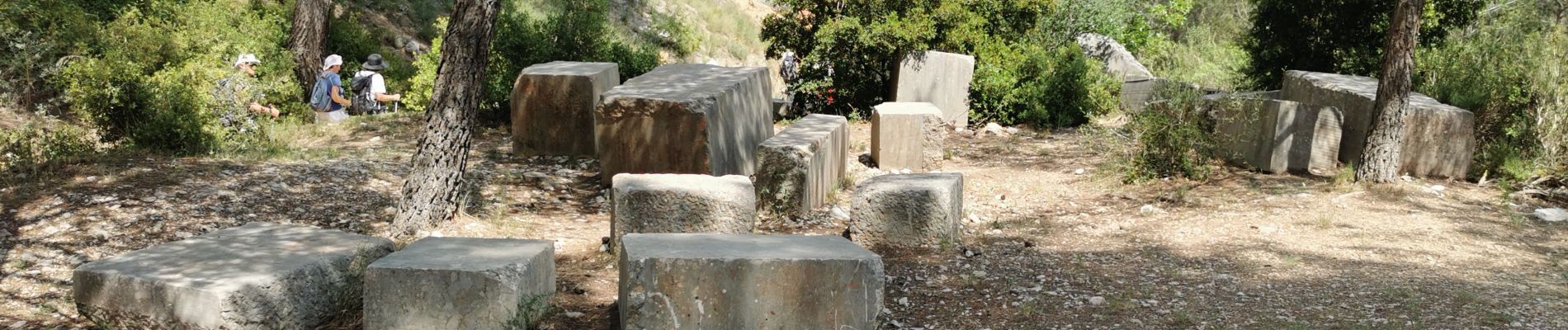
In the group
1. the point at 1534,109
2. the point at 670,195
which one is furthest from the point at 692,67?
the point at 1534,109

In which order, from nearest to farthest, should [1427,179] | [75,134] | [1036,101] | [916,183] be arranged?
1. [916,183]
2. [75,134]
3. [1427,179]
4. [1036,101]

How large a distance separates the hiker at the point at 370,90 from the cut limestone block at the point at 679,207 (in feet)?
22.4

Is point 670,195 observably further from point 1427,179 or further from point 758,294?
point 1427,179

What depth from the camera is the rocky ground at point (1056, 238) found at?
5020mm

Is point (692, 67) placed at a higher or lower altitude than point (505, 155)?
higher

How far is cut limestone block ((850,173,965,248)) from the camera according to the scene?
6180 mm

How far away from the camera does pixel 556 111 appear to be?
28.6 ft

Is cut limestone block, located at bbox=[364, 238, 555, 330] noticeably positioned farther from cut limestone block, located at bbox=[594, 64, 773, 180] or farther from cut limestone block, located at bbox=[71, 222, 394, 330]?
cut limestone block, located at bbox=[594, 64, 773, 180]

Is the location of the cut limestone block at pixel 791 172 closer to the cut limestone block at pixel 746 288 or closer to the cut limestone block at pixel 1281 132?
the cut limestone block at pixel 746 288

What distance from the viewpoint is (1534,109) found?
328 inches

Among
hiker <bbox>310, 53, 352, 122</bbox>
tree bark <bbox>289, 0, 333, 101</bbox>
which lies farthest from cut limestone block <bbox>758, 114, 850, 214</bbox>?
tree bark <bbox>289, 0, 333, 101</bbox>

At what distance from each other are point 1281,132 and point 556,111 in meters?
5.48

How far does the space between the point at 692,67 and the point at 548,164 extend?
54.7 inches

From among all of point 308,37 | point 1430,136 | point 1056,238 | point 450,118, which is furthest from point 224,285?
point 308,37
